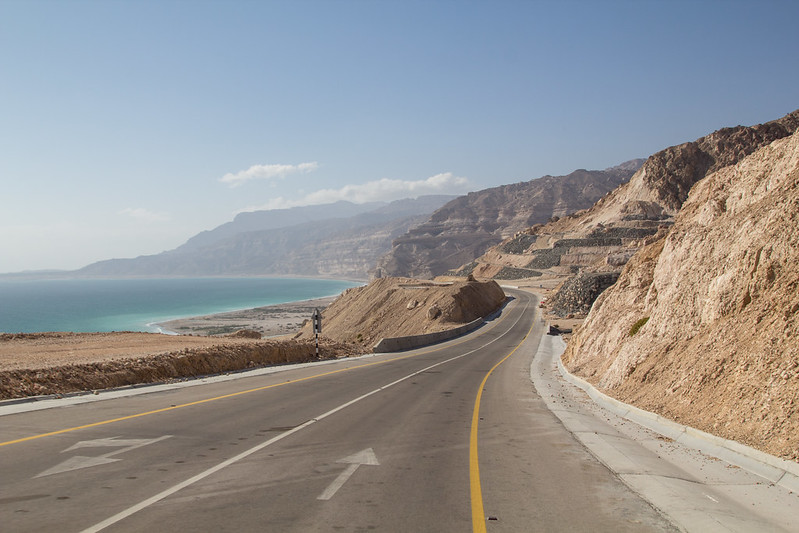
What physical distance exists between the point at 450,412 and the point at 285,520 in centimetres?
838

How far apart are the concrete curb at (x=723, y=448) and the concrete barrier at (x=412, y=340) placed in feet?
75.1

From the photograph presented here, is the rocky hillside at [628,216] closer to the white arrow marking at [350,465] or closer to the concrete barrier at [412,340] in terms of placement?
the concrete barrier at [412,340]

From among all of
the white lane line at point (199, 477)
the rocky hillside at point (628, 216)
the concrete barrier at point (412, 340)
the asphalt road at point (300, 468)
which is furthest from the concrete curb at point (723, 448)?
the rocky hillside at point (628, 216)

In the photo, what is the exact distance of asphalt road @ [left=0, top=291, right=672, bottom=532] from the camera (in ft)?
19.1

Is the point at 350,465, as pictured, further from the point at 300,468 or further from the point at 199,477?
the point at 199,477

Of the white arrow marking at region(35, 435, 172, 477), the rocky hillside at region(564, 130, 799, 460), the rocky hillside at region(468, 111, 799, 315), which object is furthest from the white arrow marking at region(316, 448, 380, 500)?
the rocky hillside at region(468, 111, 799, 315)

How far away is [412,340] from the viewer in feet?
133

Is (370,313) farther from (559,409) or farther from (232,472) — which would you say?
(232,472)

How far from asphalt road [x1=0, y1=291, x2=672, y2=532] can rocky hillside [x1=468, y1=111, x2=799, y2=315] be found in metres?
96.2

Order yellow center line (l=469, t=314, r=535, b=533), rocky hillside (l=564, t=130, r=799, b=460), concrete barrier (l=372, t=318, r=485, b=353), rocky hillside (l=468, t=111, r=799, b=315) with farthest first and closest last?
rocky hillside (l=468, t=111, r=799, b=315), concrete barrier (l=372, t=318, r=485, b=353), rocky hillside (l=564, t=130, r=799, b=460), yellow center line (l=469, t=314, r=535, b=533)

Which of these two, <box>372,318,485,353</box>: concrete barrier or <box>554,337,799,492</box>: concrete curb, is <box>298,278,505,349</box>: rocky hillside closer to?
<box>372,318,485,353</box>: concrete barrier

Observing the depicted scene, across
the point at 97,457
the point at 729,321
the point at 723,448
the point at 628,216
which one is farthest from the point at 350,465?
the point at 628,216

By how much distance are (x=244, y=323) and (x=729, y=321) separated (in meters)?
111

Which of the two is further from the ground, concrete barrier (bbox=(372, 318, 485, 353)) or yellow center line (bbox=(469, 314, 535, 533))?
yellow center line (bbox=(469, 314, 535, 533))
